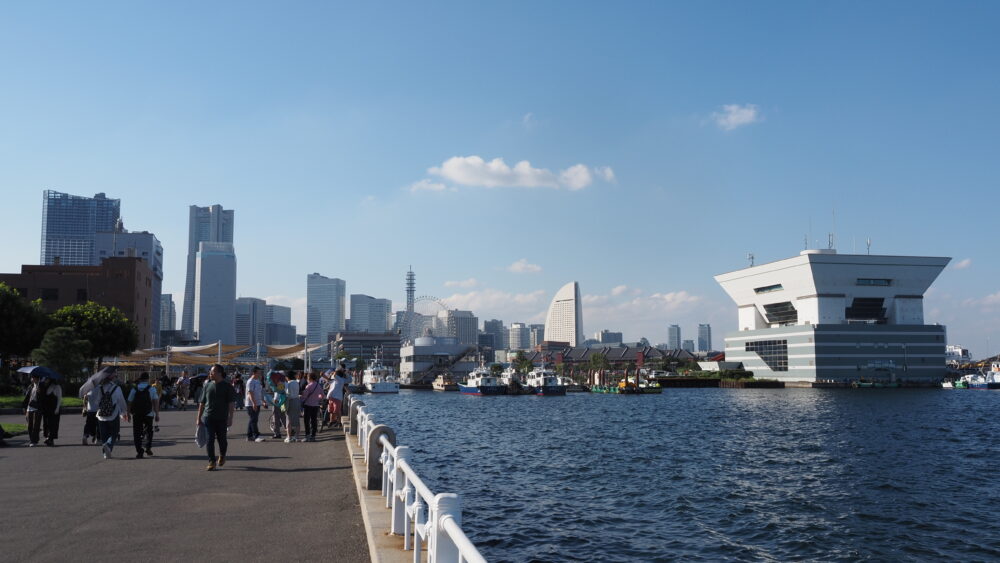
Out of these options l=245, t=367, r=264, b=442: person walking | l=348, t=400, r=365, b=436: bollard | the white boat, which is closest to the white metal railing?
l=348, t=400, r=365, b=436: bollard

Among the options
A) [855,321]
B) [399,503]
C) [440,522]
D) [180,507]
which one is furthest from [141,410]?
[855,321]

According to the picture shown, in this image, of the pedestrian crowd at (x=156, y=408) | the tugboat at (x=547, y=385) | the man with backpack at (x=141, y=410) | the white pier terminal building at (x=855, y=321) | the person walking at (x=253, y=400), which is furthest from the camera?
the white pier terminal building at (x=855, y=321)

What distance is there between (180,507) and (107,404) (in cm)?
724

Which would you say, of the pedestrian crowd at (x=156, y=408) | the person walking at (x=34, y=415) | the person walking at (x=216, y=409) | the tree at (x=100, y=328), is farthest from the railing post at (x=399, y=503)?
the tree at (x=100, y=328)

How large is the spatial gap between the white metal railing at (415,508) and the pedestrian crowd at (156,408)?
3.29m

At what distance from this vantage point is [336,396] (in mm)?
25375

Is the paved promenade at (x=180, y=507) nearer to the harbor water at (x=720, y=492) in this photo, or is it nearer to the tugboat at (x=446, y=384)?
the harbor water at (x=720, y=492)

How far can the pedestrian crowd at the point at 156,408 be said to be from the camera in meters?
15.2

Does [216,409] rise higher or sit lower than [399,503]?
higher

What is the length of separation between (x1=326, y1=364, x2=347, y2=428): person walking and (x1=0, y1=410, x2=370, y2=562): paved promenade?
21.6ft

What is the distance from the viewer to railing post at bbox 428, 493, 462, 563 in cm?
552

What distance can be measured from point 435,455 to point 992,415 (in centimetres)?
5725

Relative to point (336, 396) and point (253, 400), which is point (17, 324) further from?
point (253, 400)

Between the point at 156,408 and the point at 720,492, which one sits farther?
the point at 720,492
